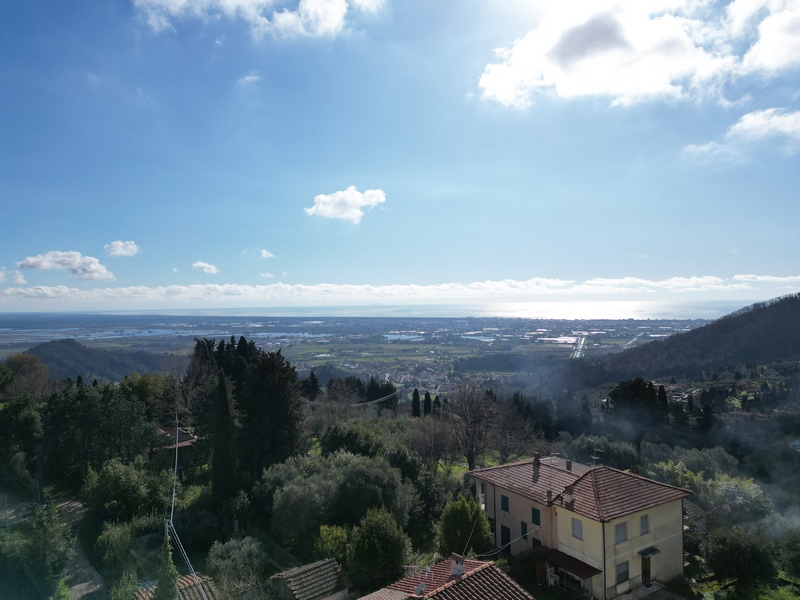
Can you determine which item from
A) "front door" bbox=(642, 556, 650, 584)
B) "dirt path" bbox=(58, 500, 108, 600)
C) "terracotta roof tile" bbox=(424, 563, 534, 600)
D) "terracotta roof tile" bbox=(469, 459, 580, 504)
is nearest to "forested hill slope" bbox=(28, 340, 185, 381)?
"dirt path" bbox=(58, 500, 108, 600)

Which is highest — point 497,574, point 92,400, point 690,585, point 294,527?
point 92,400

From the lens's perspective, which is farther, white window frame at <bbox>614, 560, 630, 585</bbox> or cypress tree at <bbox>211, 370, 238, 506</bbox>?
cypress tree at <bbox>211, 370, 238, 506</bbox>

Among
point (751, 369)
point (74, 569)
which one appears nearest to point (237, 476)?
point (74, 569)

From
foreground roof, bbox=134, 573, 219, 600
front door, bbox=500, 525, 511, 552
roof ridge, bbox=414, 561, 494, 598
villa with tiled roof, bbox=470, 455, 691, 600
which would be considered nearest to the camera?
roof ridge, bbox=414, 561, 494, 598

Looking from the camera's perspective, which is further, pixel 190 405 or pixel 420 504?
pixel 190 405

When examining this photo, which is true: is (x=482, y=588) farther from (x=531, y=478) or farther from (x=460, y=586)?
(x=531, y=478)

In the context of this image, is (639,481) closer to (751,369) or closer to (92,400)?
(92,400)

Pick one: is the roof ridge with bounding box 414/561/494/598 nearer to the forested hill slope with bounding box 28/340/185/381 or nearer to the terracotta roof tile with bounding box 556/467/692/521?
the terracotta roof tile with bounding box 556/467/692/521

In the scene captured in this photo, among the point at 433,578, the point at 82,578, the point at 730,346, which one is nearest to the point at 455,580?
the point at 433,578
